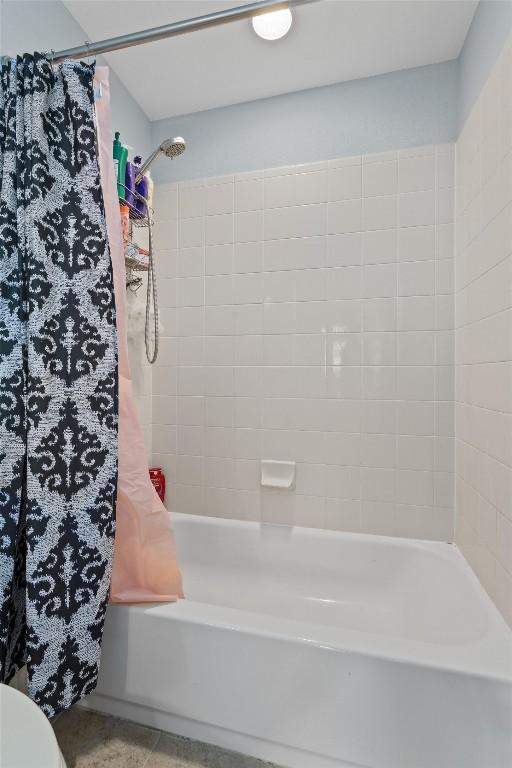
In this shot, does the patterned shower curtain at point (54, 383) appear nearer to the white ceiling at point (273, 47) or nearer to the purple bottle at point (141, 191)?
the purple bottle at point (141, 191)

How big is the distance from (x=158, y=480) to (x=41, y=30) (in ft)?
5.99

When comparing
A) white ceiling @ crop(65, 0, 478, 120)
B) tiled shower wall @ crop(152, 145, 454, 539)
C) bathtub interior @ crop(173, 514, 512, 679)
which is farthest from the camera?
tiled shower wall @ crop(152, 145, 454, 539)

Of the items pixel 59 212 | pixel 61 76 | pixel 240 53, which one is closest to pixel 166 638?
pixel 59 212

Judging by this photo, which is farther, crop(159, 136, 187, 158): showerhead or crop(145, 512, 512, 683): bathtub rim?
crop(159, 136, 187, 158): showerhead

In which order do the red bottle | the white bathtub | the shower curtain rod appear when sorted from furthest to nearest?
the red bottle, the shower curtain rod, the white bathtub

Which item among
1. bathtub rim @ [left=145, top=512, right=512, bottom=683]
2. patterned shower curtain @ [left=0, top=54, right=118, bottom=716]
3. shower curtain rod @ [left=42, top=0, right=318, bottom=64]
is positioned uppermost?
shower curtain rod @ [left=42, top=0, right=318, bottom=64]

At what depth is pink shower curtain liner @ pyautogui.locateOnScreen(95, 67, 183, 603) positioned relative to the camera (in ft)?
3.63

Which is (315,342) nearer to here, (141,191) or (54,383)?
(141,191)

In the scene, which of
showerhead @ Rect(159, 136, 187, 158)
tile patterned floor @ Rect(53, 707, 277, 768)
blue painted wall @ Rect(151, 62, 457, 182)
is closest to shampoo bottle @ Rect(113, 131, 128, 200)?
showerhead @ Rect(159, 136, 187, 158)

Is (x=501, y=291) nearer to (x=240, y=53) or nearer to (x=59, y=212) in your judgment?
(x=59, y=212)

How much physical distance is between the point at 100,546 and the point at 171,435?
3.13 feet

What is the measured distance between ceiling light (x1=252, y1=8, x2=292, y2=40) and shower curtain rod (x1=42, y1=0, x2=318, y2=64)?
50 centimetres

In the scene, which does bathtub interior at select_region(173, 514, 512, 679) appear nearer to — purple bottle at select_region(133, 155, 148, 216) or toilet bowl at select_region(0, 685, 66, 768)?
toilet bowl at select_region(0, 685, 66, 768)

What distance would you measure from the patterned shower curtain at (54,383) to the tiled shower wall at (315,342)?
0.87 m
